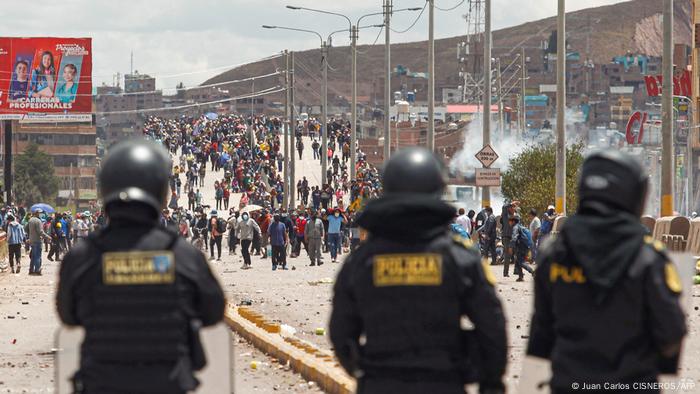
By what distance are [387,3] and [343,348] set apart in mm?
53653

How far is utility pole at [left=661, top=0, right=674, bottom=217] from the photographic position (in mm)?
29281

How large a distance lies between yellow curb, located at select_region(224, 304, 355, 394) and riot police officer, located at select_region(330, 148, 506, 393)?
5402mm

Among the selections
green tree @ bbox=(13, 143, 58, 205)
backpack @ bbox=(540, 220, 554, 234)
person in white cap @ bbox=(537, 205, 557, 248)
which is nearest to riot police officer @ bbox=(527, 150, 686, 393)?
person in white cap @ bbox=(537, 205, 557, 248)

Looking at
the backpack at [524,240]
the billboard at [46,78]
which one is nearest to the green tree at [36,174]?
the billboard at [46,78]

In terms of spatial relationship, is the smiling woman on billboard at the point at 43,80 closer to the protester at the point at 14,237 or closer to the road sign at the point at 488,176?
the protester at the point at 14,237

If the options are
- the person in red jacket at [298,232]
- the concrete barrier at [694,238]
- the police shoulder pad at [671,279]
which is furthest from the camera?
the person in red jacket at [298,232]

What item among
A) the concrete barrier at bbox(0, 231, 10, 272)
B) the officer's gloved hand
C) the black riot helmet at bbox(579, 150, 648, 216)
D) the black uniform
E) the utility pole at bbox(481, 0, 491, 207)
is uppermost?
the utility pole at bbox(481, 0, 491, 207)

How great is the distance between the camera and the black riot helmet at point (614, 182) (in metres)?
5.79

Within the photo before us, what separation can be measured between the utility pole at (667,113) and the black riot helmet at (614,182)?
23.7 meters

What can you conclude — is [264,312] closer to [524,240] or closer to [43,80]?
[524,240]

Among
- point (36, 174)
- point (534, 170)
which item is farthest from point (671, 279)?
point (36, 174)

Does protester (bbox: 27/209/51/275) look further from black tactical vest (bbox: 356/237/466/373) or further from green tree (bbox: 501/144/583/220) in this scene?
black tactical vest (bbox: 356/237/466/373)

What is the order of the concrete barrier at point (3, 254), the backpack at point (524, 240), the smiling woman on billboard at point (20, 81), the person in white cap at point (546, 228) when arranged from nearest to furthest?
the backpack at point (524, 240), the person in white cap at point (546, 228), the concrete barrier at point (3, 254), the smiling woman on billboard at point (20, 81)

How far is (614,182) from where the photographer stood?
5.79 metres
